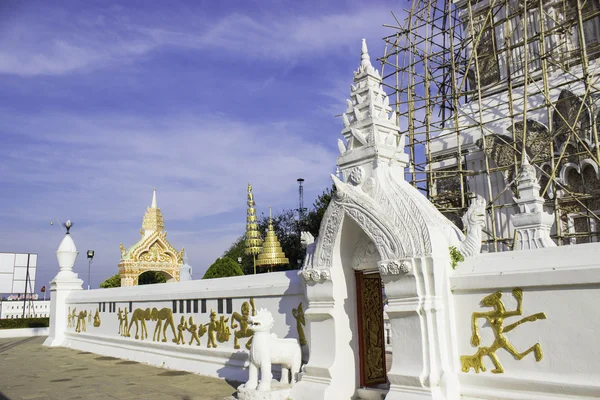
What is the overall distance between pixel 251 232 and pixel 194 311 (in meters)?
18.9

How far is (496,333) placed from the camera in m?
5.20

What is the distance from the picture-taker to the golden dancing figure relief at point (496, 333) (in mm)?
4977

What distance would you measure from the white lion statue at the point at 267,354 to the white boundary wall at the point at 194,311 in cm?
75

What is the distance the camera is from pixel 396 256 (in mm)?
5730

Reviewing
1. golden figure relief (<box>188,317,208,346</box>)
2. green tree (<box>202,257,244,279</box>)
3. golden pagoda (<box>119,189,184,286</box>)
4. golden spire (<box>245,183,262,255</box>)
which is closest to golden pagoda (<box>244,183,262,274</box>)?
golden spire (<box>245,183,262,255</box>)

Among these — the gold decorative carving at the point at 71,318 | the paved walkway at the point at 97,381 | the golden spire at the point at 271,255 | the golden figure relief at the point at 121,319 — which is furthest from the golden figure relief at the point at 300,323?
the golden spire at the point at 271,255

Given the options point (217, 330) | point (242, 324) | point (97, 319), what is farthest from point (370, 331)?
point (97, 319)

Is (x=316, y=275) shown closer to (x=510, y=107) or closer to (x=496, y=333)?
(x=496, y=333)

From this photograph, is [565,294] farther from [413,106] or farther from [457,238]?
[413,106]

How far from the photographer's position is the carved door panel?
667cm

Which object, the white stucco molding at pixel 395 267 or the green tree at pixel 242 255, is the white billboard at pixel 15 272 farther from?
the white stucco molding at pixel 395 267

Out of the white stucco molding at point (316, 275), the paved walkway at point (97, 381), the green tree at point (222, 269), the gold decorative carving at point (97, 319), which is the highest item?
the green tree at point (222, 269)

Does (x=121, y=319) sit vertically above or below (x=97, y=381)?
above

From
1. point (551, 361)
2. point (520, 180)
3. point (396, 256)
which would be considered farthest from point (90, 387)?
point (520, 180)
